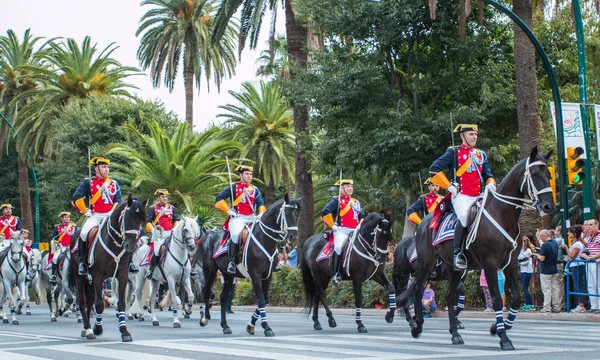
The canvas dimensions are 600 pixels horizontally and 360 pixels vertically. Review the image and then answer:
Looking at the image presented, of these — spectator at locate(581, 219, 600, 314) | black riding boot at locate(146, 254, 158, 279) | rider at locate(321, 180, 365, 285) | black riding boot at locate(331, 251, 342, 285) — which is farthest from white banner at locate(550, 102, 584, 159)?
black riding boot at locate(146, 254, 158, 279)

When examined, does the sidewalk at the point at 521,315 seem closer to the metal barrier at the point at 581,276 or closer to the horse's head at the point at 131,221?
the metal barrier at the point at 581,276

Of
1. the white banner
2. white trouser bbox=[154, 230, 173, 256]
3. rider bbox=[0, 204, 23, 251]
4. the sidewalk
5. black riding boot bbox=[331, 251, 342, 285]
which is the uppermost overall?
Answer: the white banner

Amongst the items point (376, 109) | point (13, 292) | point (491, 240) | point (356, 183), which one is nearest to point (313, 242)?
point (491, 240)

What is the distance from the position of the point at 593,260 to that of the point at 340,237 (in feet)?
18.5

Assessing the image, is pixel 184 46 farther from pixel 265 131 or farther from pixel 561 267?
pixel 561 267

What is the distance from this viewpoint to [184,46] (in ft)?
158

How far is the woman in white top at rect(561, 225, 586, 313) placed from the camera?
64.2 feet

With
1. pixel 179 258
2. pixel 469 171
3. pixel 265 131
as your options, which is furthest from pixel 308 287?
pixel 265 131

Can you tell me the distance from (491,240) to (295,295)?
16.5 metres

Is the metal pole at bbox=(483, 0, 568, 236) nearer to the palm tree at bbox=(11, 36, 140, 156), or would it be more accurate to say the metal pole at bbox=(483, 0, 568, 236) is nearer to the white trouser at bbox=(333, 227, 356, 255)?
the white trouser at bbox=(333, 227, 356, 255)

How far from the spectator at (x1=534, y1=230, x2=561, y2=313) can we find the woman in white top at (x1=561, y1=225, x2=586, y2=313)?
0.37 m

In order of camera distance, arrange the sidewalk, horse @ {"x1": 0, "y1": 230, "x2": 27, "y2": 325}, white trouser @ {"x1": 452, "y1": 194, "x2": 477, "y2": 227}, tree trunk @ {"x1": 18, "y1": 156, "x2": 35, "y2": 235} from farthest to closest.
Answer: tree trunk @ {"x1": 18, "y1": 156, "x2": 35, "y2": 235}, horse @ {"x1": 0, "y1": 230, "x2": 27, "y2": 325}, the sidewalk, white trouser @ {"x1": 452, "y1": 194, "x2": 477, "y2": 227}

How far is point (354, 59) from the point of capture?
2781 cm

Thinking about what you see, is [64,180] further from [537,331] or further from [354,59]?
→ [537,331]
